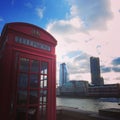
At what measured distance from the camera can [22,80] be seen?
5953 mm

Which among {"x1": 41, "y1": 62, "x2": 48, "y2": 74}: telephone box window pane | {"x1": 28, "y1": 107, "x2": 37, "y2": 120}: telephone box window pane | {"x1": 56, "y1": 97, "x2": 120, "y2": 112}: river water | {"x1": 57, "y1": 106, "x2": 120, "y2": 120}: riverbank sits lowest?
{"x1": 56, "y1": 97, "x2": 120, "y2": 112}: river water

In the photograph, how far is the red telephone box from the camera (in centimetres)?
556

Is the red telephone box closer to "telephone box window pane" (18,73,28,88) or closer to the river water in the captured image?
"telephone box window pane" (18,73,28,88)

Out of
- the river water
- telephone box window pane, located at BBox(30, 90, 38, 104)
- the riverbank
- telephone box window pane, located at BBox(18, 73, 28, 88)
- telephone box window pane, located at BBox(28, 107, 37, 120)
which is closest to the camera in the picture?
telephone box window pane, located at BBox(18, 73, 28, 88)

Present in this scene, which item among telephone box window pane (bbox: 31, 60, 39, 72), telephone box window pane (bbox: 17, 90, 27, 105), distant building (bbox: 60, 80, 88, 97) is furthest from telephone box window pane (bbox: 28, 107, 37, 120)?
distant building (bbox: 60, 80, 88, 97)

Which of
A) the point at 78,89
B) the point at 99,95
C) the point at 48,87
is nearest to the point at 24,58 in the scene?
the point at 48,87

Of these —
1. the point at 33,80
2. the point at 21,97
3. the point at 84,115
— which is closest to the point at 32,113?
the point at 21,97

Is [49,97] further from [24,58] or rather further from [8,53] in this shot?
[8,53]

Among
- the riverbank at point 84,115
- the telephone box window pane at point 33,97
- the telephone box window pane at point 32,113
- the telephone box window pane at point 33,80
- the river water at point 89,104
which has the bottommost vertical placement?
the river water at point 89,104

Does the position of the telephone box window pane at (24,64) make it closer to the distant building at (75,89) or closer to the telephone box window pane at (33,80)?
the telephone box window pane at (33,80)

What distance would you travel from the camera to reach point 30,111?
6000 millimetres

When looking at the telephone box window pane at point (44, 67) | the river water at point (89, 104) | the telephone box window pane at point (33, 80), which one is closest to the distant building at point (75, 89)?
the river water at point (89, 104)

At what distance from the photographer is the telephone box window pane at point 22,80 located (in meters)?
5.85

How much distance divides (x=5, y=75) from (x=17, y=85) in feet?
2.12
